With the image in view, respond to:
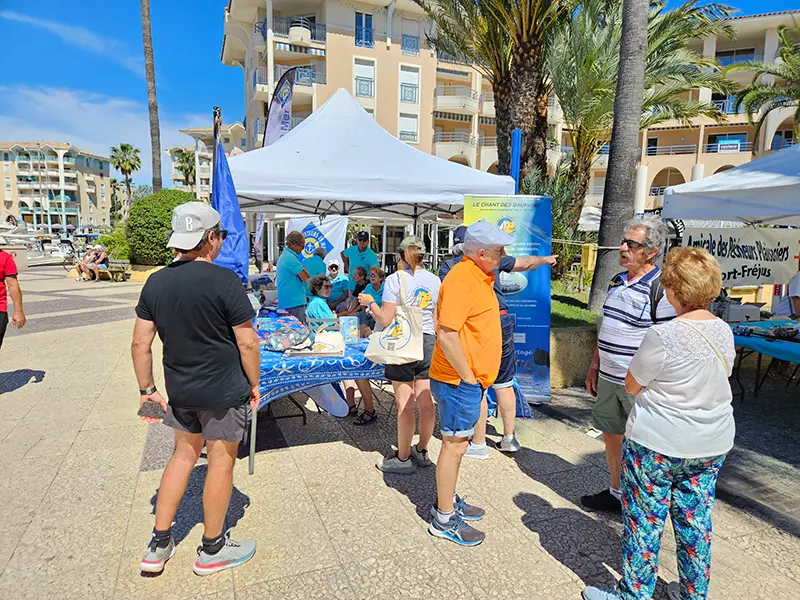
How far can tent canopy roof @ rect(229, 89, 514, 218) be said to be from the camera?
5258mm

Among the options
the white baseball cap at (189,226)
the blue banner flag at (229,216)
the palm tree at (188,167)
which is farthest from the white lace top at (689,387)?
the palm tree at (188,167)

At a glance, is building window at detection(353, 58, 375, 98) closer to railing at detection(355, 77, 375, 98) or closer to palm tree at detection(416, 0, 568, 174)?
railing at detection(355, 77, 375, 98)

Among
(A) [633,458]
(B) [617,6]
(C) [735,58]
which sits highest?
(C) [735,58]

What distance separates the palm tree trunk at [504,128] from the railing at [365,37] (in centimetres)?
2353

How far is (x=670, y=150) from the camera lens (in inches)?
1342

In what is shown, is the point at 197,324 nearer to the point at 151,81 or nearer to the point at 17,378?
the point at 17,378

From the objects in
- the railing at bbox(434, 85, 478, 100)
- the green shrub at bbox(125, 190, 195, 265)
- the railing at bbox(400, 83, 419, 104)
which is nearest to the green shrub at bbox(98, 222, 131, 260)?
the green shrub at bbox(125, 190, 195, 265)

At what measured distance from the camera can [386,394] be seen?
557 centimetres

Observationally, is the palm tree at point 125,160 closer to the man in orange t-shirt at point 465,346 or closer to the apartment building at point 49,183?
the apartment building at point 49,183

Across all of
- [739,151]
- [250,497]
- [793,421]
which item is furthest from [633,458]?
[739,151]

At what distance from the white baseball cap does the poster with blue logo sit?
Result: 3.18 metres

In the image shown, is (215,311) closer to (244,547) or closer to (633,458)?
(244,547)

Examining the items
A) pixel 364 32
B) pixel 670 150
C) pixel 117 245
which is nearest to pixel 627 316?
pixel 117 245

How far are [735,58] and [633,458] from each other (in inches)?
1611
